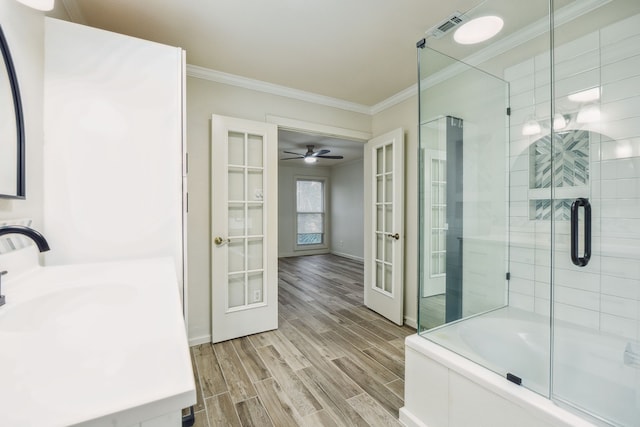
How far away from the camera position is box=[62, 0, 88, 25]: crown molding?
1.61 m

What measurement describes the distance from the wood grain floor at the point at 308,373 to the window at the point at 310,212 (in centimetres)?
403

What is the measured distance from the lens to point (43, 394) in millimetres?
420

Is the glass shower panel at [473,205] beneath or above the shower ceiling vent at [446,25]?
beneath

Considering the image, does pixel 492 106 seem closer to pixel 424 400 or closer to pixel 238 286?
pixel 424 400

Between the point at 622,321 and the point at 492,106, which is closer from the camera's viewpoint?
the point at 622,321

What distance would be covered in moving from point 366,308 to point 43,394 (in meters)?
3.21

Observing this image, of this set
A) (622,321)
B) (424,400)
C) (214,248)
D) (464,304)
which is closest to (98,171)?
(214,248)

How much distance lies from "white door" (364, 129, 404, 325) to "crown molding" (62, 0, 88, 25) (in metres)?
2.60

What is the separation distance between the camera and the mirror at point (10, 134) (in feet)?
3.22

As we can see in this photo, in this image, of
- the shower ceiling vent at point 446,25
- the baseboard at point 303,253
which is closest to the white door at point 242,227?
the shower ceiling vent at point 446,25

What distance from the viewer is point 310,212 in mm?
7445

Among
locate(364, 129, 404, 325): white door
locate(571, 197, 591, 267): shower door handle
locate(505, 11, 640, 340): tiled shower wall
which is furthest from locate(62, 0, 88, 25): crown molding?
locate(571, 197, 591, 267): shower door handle

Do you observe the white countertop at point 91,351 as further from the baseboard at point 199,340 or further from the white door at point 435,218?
the white door at point 435,218

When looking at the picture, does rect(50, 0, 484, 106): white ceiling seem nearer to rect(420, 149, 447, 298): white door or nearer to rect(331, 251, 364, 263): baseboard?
rect(420, 149, 447, 298): white door
